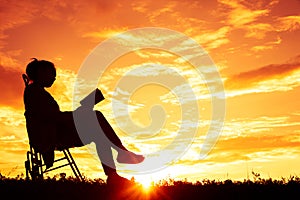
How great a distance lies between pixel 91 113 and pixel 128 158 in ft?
3.66

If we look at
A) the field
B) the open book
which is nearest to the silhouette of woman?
the open book

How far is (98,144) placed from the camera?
28.0ft

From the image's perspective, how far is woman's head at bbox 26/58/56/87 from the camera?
370 inches

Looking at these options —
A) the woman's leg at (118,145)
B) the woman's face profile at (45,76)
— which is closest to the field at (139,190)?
the woman's leg at (118,145)

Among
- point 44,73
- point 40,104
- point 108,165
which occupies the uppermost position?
point 44,73

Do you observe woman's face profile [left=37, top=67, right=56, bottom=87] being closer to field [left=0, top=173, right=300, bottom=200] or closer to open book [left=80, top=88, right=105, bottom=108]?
open book [left=80, top=88, right=105, bottom=108]

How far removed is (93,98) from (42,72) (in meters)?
1.73

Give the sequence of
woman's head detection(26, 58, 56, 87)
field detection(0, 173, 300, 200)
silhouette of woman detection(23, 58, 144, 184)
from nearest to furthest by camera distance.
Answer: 1. field detection(0, 173, 300, 200)
2. silhouette of woman detection(23, 58, 144, 184)
3. woman's head detection(26, 58, 56, 87)

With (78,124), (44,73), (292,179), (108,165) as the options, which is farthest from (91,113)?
(292,179)

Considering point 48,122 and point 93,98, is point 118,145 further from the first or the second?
point 48,122

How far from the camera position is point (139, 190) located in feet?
26.4

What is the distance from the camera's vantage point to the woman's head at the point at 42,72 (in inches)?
370

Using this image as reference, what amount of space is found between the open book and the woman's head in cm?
135

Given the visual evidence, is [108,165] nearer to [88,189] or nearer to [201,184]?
[88,189]
